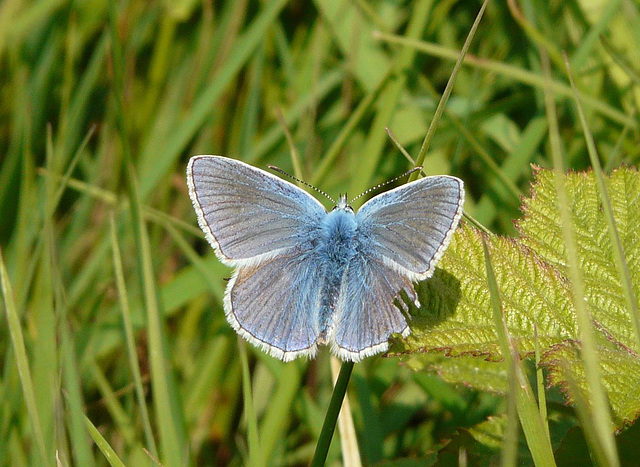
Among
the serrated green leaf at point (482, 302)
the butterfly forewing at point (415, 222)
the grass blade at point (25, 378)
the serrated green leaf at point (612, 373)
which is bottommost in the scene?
the grass blade at point (25, 378)

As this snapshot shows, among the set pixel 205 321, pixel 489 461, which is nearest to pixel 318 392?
pixel 205 321

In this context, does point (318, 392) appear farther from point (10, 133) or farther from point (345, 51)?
point (10, 133)

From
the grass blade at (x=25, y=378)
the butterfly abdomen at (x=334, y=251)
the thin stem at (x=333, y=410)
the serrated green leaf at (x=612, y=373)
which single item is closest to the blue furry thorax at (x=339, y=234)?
the butterfly abdomen at (x=334, y=251)

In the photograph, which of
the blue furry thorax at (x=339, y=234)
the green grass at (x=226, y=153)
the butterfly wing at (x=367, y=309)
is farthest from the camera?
the green grass at (x=226, y=153)

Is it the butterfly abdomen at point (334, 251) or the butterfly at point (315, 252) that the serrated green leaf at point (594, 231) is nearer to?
the butterfly at point (315, 252)

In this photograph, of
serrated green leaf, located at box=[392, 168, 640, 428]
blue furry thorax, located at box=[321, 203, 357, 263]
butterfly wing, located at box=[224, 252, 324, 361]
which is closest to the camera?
serrated green leaf, located at box=[392, 168, 640, 428]

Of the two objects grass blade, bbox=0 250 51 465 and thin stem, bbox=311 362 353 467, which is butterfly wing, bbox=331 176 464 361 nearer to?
thin stem, bbox=311 362 353 467

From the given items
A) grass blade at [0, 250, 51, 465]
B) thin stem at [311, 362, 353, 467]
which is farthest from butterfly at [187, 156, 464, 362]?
grass blade at [0, 250, 51, 465]
